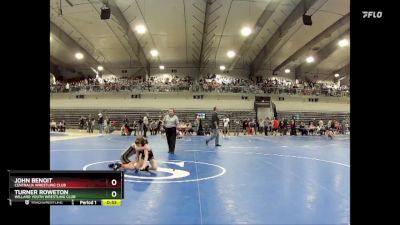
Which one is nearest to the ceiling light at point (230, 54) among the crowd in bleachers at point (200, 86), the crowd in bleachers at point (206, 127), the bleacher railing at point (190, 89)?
the crowd in bleachers at point (200, 86)

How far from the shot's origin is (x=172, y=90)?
30.4m

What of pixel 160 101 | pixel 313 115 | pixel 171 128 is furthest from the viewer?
pixel 313 115

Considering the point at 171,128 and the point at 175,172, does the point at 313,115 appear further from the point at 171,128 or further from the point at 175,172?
the point at 175,172

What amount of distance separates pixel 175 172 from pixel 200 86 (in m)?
24.4

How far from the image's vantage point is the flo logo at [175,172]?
5.80 metres

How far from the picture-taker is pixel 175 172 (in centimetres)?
664
